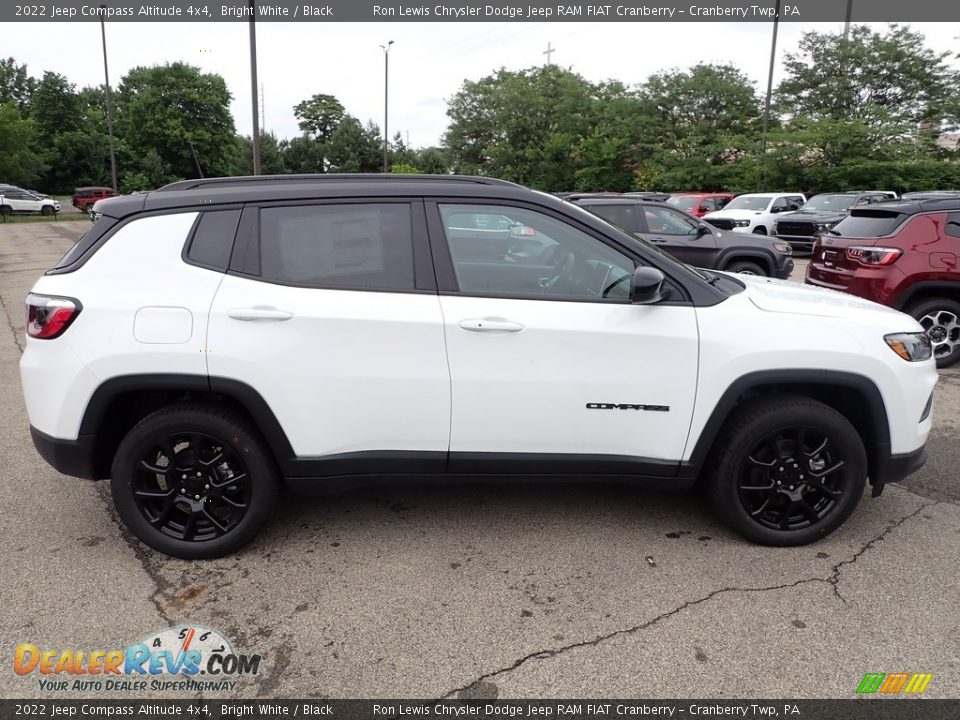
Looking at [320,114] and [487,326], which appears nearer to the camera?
[487,326]

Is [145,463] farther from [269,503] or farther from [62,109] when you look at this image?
[62,109]

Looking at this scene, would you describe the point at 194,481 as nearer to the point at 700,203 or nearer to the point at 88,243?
the point at 88,243

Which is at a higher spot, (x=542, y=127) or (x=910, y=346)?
(x=542, y=127)

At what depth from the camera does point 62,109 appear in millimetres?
58625

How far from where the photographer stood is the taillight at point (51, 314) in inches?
119

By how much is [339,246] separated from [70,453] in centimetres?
152

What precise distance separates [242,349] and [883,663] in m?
2.79

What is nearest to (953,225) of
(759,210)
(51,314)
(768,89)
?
(51,314)

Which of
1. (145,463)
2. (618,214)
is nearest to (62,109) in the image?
(618,214)

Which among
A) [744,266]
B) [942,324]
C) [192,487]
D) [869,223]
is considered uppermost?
[869,223]

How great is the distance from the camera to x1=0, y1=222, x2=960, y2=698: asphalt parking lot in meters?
2.51

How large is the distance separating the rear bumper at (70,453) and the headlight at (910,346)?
12.0 ft

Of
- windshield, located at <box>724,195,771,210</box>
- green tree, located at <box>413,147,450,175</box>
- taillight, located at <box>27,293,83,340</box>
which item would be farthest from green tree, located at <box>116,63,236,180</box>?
taillight, located at <box>27,293,83,340</box>

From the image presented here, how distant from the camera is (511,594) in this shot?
9.83 feet
